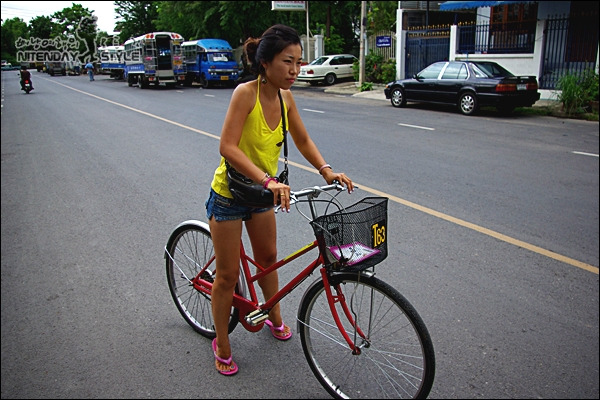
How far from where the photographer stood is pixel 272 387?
9.60ft

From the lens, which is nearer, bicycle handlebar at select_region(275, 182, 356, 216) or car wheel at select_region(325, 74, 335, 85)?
bicycle handlebar at select_region(275, 182, 356, 216)

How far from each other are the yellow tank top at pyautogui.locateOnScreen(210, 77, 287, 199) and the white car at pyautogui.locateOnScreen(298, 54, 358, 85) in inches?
1022

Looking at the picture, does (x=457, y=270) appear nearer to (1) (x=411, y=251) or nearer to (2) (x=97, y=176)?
(1) (x=411, y=251)


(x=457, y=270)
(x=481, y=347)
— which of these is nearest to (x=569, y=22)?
(x=457, y=270)

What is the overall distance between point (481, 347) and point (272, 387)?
1344 millimetres

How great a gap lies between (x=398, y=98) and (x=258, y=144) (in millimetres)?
15597

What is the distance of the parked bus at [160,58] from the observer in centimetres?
2958

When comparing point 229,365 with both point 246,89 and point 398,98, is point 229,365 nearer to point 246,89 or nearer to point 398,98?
point 246,89

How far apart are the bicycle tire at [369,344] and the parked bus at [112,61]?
40805 mm

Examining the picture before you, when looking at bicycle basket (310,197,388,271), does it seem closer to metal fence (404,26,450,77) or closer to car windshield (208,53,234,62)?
metal fence (404,26,450,77)

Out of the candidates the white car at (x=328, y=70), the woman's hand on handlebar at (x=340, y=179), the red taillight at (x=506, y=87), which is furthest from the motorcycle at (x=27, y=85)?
the woman's hand on handlebar at (x=340, y=179)

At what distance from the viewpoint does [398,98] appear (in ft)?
57.7

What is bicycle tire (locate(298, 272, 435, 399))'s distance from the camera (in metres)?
2.54

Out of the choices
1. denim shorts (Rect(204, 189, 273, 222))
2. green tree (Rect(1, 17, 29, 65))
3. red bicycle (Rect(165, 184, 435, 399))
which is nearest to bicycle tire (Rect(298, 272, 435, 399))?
red bicycle (Rect(165, 184, 435, 399))
